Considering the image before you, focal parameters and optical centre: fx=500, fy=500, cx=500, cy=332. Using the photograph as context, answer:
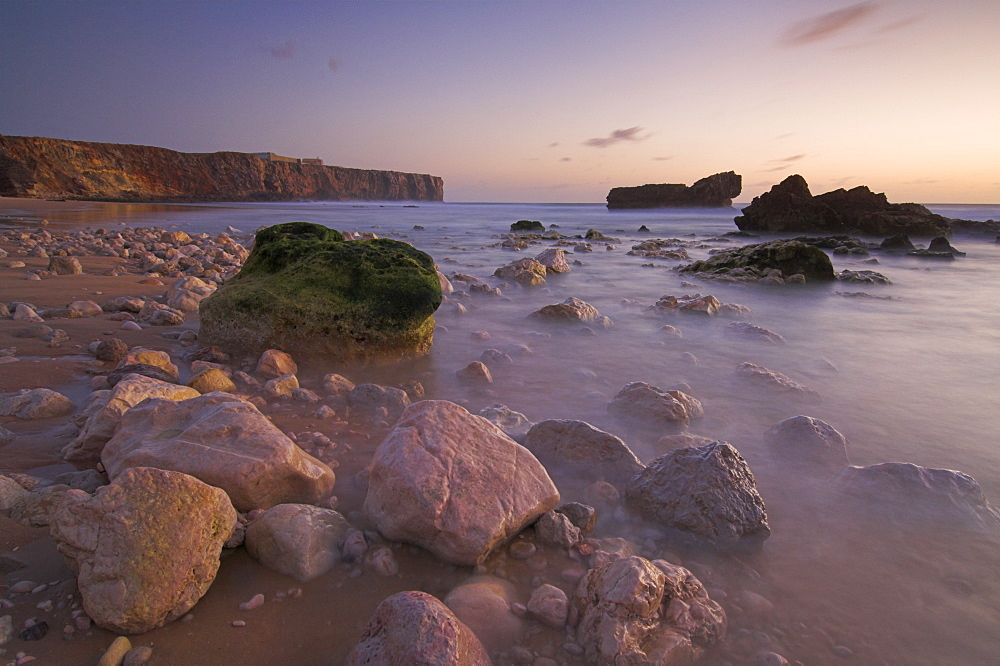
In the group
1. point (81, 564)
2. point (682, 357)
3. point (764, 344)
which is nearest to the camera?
point (81, 564)

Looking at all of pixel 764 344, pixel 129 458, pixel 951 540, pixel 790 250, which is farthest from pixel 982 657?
pixel 790 250

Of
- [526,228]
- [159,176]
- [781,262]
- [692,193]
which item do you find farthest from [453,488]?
[159,176]

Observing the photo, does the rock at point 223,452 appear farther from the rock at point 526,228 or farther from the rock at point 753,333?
the rock at point 526,228

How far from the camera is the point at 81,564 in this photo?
1.43 metres

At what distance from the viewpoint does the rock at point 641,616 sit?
57.1 inches

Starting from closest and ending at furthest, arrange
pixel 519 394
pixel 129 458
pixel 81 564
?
pixel 81 564
pixel 129 458
pixel 519 394

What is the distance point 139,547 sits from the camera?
1434 millimetres

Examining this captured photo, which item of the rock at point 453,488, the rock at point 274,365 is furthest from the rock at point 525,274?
the rock at point 453,488

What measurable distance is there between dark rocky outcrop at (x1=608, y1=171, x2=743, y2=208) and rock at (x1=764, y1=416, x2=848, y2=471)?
194 feet

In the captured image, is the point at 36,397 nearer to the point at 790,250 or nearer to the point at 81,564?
the point at 81,564

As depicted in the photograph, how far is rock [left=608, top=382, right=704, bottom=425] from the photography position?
122 inches

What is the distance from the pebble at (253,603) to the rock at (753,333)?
5036mm

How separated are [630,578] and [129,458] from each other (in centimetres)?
186

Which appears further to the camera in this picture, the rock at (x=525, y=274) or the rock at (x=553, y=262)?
the rock at (x=553, y=262)
